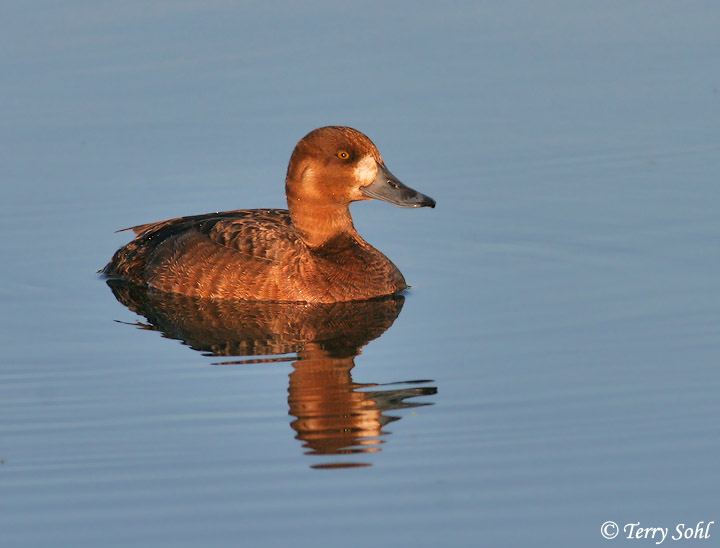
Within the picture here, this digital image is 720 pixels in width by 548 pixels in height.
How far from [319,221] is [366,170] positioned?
512 mm

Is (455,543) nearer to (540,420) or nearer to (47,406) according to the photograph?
(540,420)

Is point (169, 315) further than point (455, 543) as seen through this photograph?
Yes

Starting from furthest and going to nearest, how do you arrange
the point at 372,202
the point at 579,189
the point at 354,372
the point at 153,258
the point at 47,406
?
the point at 372,202 < the point at 579,189 < the point at 153,258 < the point at 354,372 < the point at 47,406

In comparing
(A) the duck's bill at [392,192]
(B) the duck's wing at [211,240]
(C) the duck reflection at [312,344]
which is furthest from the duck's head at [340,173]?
(C) the duck reflection at [312,344]

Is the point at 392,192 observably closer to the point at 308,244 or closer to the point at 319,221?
the point at 319,221

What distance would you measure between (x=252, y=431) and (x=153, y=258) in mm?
3325

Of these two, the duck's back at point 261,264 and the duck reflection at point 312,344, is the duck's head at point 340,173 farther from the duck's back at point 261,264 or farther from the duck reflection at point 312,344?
the duck reflection at point 312,344

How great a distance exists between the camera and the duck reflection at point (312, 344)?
6.96m

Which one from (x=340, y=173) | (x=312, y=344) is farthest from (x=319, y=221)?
(x=312, y=344)

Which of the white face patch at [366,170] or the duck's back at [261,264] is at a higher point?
the white face patch at [366,170]

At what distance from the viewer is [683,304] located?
841 cm

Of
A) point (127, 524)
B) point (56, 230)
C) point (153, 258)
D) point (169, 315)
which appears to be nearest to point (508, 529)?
point (127, 524)

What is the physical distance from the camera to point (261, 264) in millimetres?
9461

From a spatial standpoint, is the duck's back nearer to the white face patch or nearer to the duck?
the duck
